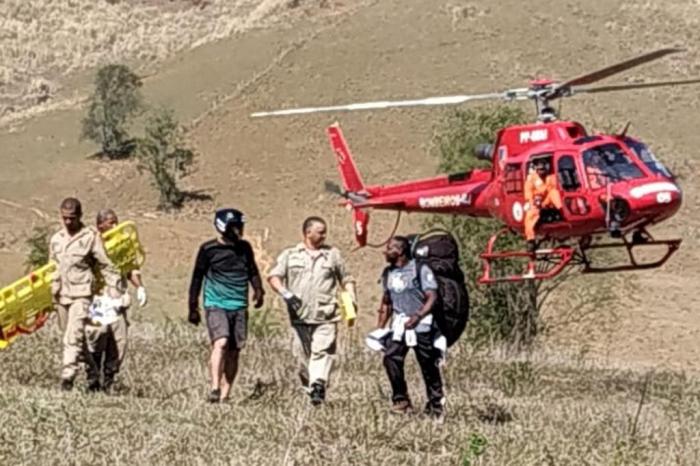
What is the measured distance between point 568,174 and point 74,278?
634 centimetres

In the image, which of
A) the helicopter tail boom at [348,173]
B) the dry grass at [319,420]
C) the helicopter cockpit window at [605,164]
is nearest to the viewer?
the dry grass at [319,420]

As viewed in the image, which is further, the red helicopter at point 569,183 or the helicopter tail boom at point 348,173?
the helicopter tail boom at point 348,173

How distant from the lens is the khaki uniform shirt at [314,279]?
11602mm

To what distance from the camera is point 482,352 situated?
19.8 meters

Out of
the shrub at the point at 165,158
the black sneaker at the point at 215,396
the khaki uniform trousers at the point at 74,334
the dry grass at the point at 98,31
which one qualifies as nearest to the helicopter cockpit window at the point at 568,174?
the black sneaker at the point at 215,396

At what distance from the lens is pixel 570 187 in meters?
15.9

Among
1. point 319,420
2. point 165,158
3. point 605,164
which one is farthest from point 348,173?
Answer: point 165,158

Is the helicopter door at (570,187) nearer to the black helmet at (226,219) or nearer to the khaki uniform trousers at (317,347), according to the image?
the khaki uniform trousers at (317,347)

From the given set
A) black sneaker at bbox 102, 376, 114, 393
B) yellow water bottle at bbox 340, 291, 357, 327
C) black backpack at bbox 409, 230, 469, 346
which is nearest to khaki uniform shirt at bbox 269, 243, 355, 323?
yellow water bottle at bbox 340, 291, 357, 327

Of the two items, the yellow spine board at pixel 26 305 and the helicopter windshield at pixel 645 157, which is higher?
the helicopter windshield at pixel 645 157

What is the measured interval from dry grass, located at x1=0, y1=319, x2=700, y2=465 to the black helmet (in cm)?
145

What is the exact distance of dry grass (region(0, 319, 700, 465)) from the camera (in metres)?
8.20

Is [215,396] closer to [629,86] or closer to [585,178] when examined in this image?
[629,86]

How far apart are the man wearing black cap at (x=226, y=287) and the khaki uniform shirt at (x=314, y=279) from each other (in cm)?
34
